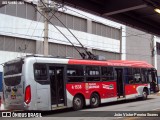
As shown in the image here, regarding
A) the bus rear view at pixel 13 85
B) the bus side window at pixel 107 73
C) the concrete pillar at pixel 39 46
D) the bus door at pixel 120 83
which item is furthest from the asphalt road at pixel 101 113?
the concrete pillar at pixel 39 46

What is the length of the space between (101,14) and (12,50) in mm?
16167

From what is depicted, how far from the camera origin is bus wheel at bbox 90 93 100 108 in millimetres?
19181

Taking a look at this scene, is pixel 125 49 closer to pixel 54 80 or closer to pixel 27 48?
pixel 27 48

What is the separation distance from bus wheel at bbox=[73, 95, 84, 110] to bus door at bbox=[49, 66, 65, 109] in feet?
3.26

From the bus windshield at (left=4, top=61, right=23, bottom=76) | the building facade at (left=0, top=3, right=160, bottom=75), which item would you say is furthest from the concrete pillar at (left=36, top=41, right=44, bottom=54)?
the bus windshield at (left=4, top=61, right=23, bottom=76)

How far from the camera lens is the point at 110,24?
41.3 metres

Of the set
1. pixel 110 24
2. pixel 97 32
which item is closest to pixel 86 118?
pixel 97 32

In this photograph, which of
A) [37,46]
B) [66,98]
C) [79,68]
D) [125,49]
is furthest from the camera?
[125,49]

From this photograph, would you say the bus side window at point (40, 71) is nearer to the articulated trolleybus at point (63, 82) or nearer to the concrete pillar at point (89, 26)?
the articulated trolleybus at point (63, 82)

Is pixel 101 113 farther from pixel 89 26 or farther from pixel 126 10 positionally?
pixel 89 26

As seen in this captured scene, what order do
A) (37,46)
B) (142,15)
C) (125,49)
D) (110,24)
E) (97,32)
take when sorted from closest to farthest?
(142,15) → (37,46) → (97,32) → (110,24) → (125,49)

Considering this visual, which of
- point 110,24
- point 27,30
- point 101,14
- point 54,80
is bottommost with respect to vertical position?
point 54,80

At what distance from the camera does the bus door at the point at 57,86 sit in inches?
649

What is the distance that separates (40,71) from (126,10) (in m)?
6.56
